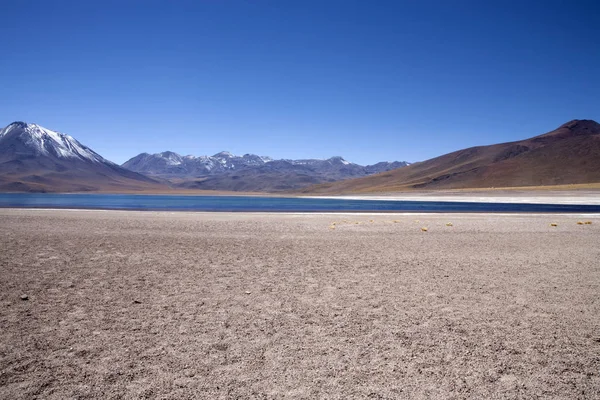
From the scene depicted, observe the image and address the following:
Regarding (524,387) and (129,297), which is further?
(129,297)

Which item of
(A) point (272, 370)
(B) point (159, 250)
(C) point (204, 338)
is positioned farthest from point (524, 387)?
(B) point (159, 250)

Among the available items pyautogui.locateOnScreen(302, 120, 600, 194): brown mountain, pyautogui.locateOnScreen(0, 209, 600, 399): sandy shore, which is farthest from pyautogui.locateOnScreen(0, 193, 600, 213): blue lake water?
pyautogui.locateOnScreen(302, 120, 600, 194): brown mountain

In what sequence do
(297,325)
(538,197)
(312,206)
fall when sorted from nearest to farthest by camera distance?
1. (297,325)
2. (312,206)
3. (538,197)

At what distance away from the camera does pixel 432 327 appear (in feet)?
19.9

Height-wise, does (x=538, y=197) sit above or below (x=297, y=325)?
above

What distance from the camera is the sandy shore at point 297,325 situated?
4398 mm

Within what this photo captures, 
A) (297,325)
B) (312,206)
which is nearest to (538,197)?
(312,206)

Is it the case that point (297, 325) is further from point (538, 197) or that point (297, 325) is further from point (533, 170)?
point (533, 170)

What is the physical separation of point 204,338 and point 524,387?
13.1 feet

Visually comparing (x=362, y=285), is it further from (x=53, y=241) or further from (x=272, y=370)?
(x=53, y=241)

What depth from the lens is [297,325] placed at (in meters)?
6.14

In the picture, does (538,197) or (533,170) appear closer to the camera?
(538,197)

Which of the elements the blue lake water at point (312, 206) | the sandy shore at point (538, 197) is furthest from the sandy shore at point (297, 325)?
the sandy shore at point (538, 197)

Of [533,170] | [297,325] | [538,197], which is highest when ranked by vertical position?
[533,170]
